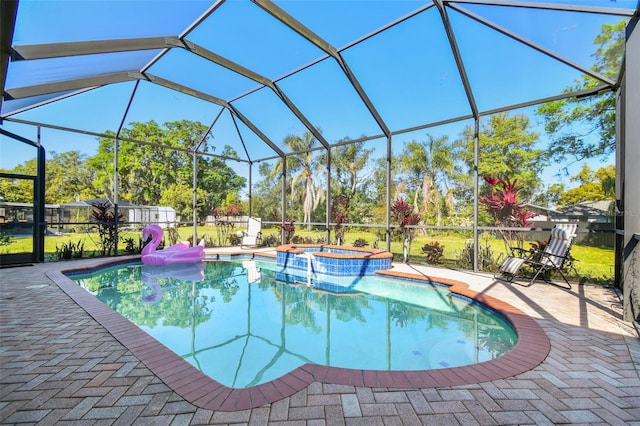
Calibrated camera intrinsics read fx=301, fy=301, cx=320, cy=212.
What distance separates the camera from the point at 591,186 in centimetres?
750

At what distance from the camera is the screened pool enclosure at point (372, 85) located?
472 cm

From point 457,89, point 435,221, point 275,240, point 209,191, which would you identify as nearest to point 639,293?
point 457,89

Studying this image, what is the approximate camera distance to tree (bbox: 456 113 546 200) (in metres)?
9.72

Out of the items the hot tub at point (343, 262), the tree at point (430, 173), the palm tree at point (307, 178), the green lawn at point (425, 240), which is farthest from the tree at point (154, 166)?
the hot tub at point (343, 262)

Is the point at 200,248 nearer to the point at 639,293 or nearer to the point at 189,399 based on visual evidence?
the point at 189,399

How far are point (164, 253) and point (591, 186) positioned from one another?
11.5m

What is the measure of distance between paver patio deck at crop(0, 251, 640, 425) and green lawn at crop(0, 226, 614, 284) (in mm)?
3849

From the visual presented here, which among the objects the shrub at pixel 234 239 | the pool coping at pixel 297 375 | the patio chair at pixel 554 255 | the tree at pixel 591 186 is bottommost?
the pool coping at pixel 297 375

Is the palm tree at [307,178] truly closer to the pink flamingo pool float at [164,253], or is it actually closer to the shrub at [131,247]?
the pink flamingo pool float at [164,253]

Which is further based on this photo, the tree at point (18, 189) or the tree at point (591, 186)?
the tree at point (18, 189)

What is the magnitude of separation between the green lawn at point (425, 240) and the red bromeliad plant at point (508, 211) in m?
0.41

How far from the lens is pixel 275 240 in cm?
1323

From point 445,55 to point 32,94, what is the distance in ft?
27.8

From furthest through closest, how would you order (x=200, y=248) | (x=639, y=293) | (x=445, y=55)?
(x=200, y=248), (x=445, y=55), (x=639, y=293)
